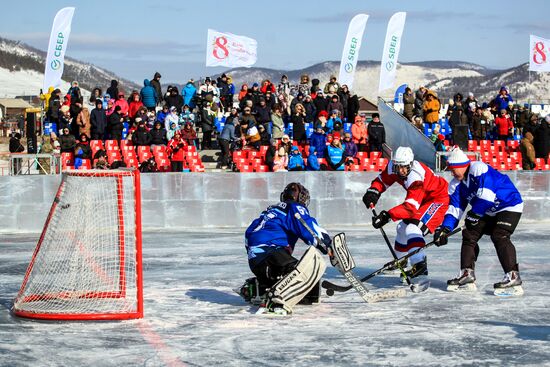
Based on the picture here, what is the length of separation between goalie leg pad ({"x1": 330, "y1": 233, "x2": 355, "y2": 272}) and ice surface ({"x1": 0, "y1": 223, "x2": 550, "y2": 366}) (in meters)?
0.47

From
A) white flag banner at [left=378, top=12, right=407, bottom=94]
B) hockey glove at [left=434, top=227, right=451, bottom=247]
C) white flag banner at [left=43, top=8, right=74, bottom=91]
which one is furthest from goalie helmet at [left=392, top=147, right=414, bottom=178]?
white flag banner at [left=378, top=12, right=407, bottom=94]

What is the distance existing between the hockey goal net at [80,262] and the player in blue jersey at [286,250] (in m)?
1.09

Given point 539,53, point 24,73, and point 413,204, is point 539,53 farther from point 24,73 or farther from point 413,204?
point 24,73

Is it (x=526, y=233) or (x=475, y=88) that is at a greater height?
(x=475, y=88)

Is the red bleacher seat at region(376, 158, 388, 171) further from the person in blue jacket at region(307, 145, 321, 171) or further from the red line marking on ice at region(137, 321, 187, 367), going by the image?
the red line marking on ice at region(137, 321, 187, 367)

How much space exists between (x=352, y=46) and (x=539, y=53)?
18.6 feet

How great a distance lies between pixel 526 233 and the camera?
16.3m

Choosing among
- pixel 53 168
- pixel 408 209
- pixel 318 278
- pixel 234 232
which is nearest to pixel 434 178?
pixel 408 209

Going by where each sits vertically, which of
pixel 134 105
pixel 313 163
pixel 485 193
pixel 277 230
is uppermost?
pixel 134 105

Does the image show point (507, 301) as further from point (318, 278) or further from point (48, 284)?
point (48, 284)

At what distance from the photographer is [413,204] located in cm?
1020

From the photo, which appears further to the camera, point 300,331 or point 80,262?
point 80,262

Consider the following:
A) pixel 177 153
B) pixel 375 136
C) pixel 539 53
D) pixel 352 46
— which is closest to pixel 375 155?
pixel 375 136

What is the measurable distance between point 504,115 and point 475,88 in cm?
8222
